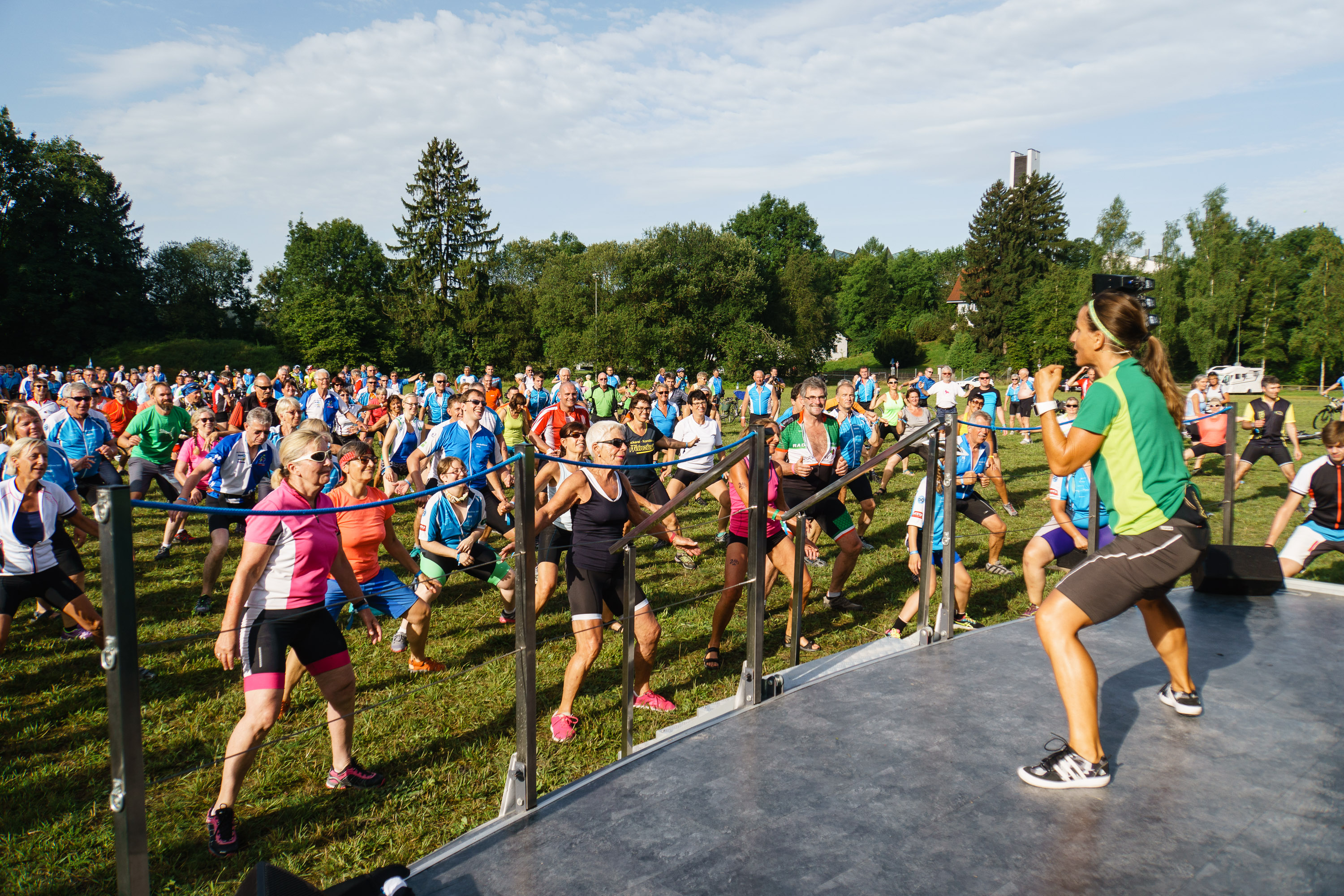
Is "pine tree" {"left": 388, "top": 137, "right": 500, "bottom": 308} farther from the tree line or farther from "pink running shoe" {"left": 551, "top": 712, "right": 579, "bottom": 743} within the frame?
"pink running shoe" {"left": 551, "top": 712, "right": 579, "bottom": 743}

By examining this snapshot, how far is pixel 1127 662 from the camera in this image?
4410 mm

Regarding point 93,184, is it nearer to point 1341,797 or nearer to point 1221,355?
point 1341,797

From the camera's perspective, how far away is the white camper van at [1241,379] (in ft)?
129

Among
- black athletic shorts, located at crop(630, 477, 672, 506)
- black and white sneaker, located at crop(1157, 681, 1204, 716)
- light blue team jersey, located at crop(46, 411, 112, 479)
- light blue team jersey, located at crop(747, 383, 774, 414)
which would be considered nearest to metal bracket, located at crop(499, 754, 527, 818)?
black and white sneaker, located at crop(1157, 681, 1204, 716)

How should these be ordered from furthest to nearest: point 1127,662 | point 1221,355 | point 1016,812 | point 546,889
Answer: point 1221,355 → point 1127,662 → point 1016,812 → point 546,889

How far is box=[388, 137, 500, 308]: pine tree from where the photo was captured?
5856cm

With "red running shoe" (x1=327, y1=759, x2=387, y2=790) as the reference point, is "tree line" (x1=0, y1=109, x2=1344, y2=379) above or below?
above

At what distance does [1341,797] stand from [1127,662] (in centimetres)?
147

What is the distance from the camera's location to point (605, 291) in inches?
2071

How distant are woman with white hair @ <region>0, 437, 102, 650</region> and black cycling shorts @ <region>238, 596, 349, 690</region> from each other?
2515mm

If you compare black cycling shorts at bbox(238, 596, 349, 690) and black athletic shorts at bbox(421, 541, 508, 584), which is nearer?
black cycling shorts at bbox(238, 596, 349, 690)

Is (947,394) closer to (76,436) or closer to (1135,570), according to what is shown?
(1135,570)

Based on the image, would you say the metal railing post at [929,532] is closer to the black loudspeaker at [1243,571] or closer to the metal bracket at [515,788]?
the black loudspeaker at [1243,571]

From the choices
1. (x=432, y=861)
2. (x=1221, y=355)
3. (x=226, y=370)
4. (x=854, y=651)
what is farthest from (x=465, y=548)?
(x=1221, y=355)
